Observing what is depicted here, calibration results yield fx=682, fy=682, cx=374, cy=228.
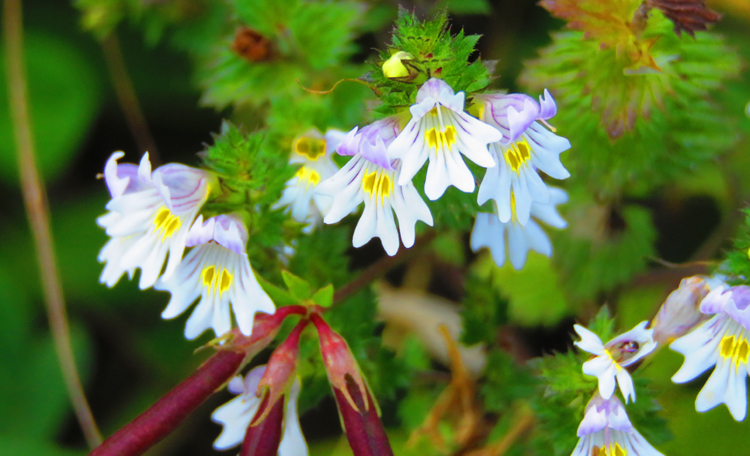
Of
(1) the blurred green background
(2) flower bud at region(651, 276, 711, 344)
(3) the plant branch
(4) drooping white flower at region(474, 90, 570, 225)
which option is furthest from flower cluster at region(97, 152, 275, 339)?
(1) the blurred green background

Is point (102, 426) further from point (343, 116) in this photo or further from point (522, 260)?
point (522, 260)

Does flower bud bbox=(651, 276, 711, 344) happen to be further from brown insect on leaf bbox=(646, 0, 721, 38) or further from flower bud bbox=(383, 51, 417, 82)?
flower bud bbox=(383, 51, 417, 82)

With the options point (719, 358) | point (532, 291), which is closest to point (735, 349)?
point (719, 358)

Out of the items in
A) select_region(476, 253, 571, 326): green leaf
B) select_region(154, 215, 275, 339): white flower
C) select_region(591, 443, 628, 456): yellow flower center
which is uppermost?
select_region(154, 215, 275, 339): white flower

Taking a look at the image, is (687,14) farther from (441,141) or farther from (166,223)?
(166,223)

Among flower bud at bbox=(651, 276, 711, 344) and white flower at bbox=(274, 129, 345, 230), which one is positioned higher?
white flower at bbox=(274, 129, 345, 230)
